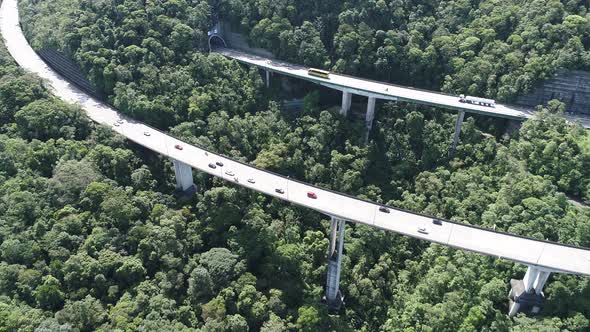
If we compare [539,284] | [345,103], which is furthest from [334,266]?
[345,103]

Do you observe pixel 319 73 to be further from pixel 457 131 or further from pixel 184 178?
pixel 184 178

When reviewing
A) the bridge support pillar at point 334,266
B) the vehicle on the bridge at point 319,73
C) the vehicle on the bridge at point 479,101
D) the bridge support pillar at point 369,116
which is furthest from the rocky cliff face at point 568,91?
the bridge support pillar at point 334,266

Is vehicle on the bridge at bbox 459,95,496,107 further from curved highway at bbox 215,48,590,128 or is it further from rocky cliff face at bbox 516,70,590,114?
rocky cliff face at bbox 516,70,590,114

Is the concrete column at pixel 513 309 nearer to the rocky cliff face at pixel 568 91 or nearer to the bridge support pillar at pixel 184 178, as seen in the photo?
the rocky cliff face at pixel 568 91

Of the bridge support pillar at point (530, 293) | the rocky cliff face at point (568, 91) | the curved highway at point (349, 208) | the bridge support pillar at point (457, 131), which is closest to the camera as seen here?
the curved highway at point (349, 208)

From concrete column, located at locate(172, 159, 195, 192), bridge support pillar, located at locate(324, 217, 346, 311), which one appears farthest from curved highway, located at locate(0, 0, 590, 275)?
bridge support pillar, located at locate(324, 217, 346, 311)

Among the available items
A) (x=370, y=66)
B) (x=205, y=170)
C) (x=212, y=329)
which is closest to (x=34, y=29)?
(x=205, y=170)

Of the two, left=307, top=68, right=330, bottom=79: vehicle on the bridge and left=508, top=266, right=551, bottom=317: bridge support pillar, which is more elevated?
left=307, top=68, right=330, bottom=79: vehicle on the bridge

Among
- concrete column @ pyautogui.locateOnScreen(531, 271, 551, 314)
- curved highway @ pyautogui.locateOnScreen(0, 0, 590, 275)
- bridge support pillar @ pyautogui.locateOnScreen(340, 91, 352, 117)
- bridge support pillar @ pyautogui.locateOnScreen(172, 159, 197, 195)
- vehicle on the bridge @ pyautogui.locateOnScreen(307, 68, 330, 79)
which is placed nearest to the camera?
concrete column @ pyautogui.locateOnScreen(531, 271, 551, 314)
